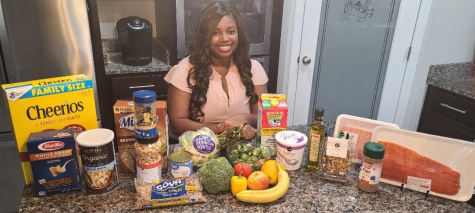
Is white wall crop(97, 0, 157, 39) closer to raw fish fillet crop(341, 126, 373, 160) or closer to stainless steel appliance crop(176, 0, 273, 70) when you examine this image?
stainless steel appliance crop(176, 0, 273, 70)

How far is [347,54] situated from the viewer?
2746 mm

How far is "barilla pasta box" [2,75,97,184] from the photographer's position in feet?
3.47

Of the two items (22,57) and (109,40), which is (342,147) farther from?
(109,40)

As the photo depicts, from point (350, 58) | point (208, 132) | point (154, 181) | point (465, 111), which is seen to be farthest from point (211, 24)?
point (465, 111)

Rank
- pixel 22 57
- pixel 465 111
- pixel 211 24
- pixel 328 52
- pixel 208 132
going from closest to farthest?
pixel 208 132 < pixel 211 24 < pixel 22 57 < pixel 465 111 < pixel 328 52

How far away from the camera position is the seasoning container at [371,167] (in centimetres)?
110

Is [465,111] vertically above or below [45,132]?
below

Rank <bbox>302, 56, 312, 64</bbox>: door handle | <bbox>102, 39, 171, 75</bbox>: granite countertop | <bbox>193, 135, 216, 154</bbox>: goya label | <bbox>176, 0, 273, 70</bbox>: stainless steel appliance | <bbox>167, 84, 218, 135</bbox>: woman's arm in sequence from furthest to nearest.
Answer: <bbox>302, 56, 312, 64</bbox>: door handle < <bbox>102, 39, 171, 75</bbox>: granite countertop < <bbox>176, 0, 273, 70</bbox>: stainless steel appliance < <bbox>167, 84, 218, 135</bbox>: woman's arm < <bbox>193, 135, 216, 154</bbox>: goya label

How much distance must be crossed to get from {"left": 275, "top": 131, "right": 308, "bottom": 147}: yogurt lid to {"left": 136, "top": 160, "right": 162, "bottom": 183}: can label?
1.45ft

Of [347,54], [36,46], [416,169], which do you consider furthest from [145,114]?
[347,54]

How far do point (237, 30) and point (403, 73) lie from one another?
6.17ft

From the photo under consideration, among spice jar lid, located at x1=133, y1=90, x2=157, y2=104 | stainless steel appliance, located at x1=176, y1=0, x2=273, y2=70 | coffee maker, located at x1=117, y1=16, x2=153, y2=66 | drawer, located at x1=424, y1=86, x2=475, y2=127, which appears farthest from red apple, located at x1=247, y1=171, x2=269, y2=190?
drawer, located at x1=424, y1=86, x2=475, y2=127

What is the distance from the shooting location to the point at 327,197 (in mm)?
1136

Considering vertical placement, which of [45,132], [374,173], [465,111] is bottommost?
[465,111]
